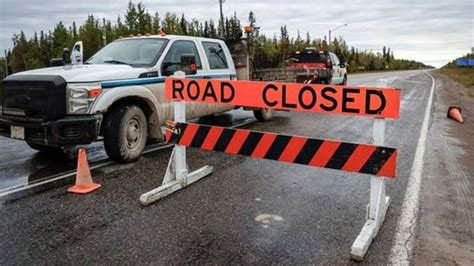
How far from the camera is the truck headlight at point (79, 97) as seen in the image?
6.02m

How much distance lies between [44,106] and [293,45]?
60.5 m

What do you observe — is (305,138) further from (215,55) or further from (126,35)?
(126,35)

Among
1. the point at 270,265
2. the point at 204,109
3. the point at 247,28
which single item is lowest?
the point at 270,265

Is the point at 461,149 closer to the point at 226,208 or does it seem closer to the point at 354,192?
the point at 354,192

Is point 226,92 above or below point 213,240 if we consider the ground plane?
above

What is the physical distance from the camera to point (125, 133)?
6566mm

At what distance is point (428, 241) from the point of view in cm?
399

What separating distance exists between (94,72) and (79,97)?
52 cm

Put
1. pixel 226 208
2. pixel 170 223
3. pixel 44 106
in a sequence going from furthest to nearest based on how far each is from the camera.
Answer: pixel 44 106 < pixel 226 208 < pixel 170 223

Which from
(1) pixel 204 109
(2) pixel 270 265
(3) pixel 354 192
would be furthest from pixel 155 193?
(1) pixel 204 109

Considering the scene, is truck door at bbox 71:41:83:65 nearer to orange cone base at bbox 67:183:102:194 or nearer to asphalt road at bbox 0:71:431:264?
asphalt road at bbox 0:71:431:264

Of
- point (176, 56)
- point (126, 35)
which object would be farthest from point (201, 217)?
point (126, 35)

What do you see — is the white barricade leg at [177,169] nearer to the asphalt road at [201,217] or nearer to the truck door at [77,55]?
the asphalt road at [201,217]

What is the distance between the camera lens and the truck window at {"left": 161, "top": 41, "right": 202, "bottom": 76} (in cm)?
749
